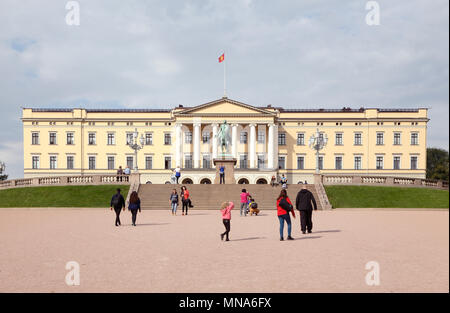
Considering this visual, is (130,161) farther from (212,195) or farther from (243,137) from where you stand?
(212,195)

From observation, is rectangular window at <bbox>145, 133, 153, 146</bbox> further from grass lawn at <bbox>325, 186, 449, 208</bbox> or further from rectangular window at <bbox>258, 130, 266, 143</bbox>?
grass lawn at <bbox>325, 186, 449, 208</bbox>

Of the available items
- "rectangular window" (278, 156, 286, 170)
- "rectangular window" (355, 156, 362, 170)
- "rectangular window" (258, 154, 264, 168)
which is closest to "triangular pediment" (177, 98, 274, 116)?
"rectangular window" (258, 154, 264, 168)

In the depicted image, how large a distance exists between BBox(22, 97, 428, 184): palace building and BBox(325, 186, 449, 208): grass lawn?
33303 mm

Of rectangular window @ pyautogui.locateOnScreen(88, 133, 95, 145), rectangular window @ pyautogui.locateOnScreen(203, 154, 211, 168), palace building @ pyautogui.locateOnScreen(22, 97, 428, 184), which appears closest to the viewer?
rectangular window @ pyautogui.locateOnScreen(203, 154, 211, 168)

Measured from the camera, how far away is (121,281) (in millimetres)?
8000

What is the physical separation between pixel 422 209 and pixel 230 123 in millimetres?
43158

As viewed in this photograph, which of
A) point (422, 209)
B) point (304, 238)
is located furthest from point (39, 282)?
point (422, 209)

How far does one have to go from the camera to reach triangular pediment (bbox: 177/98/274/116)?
7219 centimetres

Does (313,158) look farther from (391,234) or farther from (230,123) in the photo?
(391,234)

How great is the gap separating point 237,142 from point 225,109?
6.74 meters

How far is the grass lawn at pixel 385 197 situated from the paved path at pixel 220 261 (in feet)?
67.0

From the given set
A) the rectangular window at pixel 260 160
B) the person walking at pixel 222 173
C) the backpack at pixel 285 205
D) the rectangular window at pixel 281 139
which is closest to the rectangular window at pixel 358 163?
the rectangular window at pixel 281 139

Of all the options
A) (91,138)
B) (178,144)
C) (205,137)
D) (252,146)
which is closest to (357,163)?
(252,146)
